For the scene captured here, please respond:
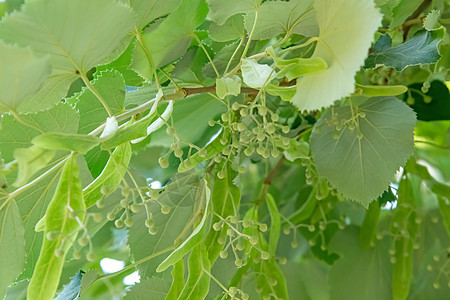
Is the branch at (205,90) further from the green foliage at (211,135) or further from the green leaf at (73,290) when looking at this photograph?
the green leaf at (73,290)

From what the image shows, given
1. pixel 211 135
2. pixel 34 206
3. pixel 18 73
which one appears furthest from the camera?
pixel 211 135

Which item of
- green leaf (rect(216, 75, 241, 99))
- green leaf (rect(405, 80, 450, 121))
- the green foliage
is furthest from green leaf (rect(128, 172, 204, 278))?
green leaf (rect(405, 80, 450, 121))

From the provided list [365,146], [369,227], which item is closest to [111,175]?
[365,146]

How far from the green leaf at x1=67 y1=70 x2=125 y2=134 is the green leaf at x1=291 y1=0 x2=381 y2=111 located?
0.12 m

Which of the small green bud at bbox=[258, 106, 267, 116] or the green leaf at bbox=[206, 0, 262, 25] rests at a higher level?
the green leaf at bbox=[206, 0, 262, 25]

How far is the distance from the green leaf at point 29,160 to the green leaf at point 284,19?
13 cm

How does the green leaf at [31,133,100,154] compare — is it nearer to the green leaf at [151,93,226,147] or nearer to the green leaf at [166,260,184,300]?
the green leaf at [166,260,184,300]

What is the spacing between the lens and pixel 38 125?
33 cm

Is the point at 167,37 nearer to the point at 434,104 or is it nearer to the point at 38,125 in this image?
the point at 38,125

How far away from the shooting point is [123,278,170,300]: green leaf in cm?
36

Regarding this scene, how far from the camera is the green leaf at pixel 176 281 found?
32 cm

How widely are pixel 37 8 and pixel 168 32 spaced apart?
Result: 0.31ft

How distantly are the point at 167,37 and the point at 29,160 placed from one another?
4.6 inches

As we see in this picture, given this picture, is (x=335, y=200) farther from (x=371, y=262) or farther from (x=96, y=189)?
(x=96, y=189)
